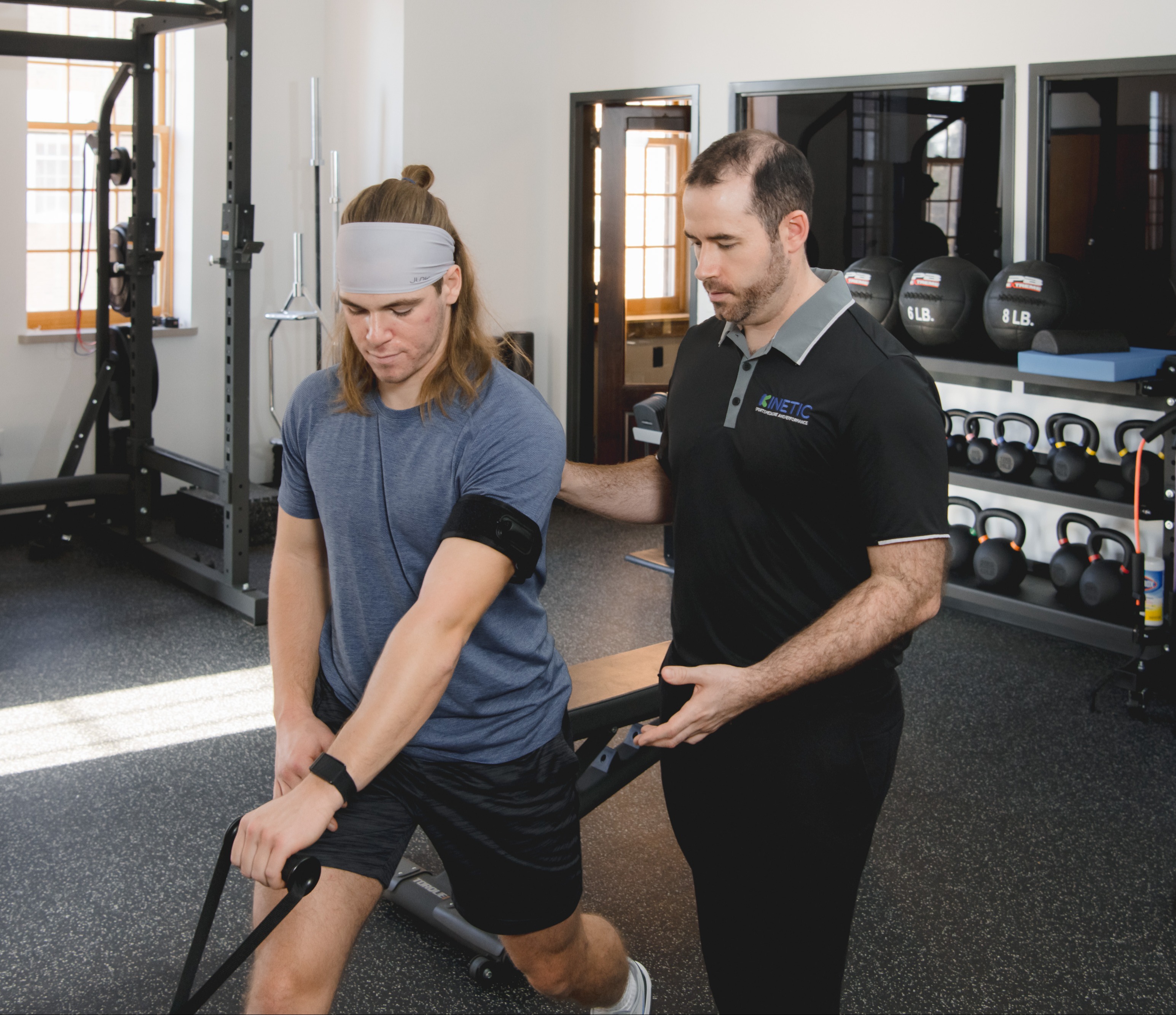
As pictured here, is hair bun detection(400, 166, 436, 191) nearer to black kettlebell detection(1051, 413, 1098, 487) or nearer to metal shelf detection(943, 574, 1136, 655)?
metal shelf detection(943, 574, 1136, 655)

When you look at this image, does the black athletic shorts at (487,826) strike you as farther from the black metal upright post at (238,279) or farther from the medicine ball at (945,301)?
the medicine ball at (945,301)

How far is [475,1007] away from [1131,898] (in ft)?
4.77

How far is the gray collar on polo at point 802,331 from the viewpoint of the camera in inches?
60.4

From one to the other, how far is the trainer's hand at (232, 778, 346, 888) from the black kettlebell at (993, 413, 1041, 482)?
3.51 meters

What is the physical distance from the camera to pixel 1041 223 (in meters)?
4.56

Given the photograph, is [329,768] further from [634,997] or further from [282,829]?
[634,997]

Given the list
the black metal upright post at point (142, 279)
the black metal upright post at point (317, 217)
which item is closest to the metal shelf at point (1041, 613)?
the black metal upright post at point (317, 217)

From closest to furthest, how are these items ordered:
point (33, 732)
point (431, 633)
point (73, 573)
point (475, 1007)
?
point (431, 633), point (475, 1007), point (33, 732), point (73, 573)

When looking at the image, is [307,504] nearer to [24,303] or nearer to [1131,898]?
[1131,898]

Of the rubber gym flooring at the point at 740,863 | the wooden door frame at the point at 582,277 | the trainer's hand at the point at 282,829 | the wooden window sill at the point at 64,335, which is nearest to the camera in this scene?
the trainer's hand at the point at 282,829

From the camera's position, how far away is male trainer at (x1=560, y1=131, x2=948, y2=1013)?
144 cm

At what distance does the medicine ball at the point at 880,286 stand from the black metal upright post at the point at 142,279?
9.34 feet

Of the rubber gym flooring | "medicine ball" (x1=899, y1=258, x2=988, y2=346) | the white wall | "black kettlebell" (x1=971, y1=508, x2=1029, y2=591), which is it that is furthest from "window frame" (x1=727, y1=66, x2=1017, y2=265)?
the rubber gym flooring

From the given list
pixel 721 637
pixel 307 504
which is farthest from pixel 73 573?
pixel 721 637
